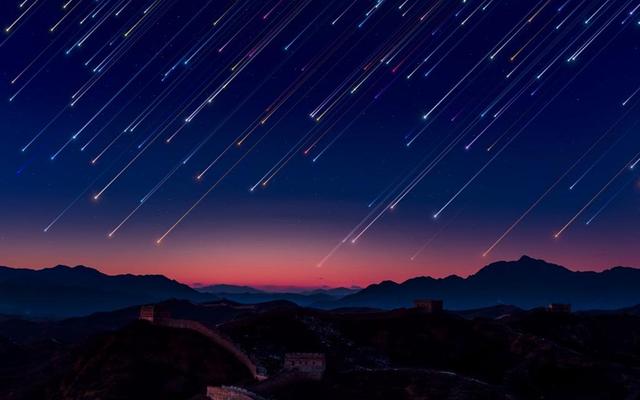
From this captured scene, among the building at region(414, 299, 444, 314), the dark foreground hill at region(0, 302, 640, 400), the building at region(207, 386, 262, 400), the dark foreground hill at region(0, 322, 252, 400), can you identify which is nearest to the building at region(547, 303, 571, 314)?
the dark foreground hill at region(0, 302, 640, 400)

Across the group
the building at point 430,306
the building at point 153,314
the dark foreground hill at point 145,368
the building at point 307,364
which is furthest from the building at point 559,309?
the building at point 307,364

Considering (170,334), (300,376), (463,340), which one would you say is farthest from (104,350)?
(463,340)

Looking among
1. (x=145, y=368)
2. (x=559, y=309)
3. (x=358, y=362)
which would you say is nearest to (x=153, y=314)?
(x=145, y=368)

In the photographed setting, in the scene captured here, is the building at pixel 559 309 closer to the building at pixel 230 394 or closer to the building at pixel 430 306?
the building at pixel 430 306

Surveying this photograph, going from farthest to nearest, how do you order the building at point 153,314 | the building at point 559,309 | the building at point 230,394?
the building at point 559,309
the building at point 153,314
the building at point 230,394

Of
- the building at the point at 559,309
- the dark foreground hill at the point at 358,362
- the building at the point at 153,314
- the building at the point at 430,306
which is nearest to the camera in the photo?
the dark foreground hill at the point at 358,362
